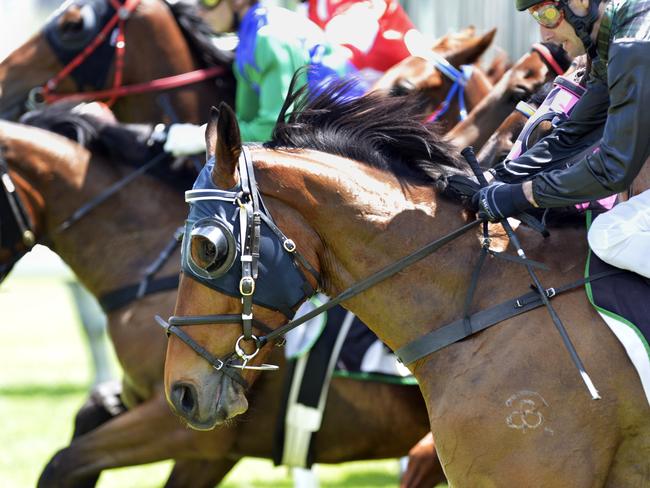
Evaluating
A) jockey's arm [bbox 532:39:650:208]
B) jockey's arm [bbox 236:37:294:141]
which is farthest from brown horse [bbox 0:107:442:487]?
jockey's arm [bbox 532:39:650:208]

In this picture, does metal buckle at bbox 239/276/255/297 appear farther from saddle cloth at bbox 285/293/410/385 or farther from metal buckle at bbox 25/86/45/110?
metal buckle at bbox 25/86/45/110

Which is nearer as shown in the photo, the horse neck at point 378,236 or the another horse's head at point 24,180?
the horse neck at point 378,236

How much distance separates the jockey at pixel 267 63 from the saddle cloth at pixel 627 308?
243 cm

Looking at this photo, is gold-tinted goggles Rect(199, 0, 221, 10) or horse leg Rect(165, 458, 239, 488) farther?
gold-tinted goggles Rect(199, 0, 221, 10)

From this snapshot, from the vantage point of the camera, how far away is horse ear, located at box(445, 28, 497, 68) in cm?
584

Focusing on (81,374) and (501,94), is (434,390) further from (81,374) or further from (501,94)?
(81,374)

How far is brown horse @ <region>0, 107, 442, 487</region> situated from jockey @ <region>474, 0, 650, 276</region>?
1.83 m

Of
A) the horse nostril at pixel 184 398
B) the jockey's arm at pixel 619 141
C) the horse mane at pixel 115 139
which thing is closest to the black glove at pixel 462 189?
the jockey's arm at pixel 619 141

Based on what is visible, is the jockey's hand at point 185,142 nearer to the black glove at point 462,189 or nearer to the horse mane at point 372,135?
the horse mane at point 372,135

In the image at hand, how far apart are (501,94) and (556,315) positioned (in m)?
1.99

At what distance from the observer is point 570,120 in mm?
3381

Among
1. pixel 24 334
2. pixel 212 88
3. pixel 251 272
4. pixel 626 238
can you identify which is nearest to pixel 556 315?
pixel 626 238

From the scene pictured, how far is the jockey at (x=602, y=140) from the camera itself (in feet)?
9.45

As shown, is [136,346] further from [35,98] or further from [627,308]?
[627,308]
